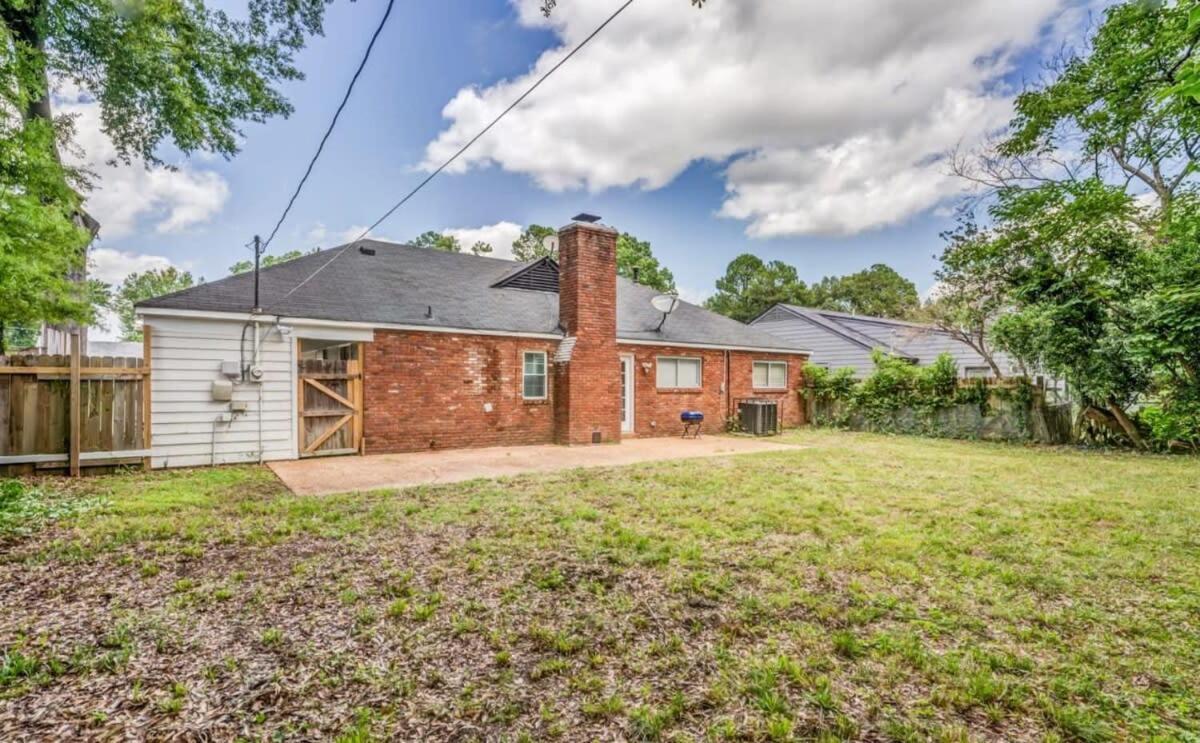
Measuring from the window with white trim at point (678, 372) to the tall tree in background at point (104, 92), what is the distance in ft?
31.3

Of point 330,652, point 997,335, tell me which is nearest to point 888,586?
point 330,652

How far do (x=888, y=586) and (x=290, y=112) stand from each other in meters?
14.2

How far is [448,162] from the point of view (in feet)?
23.6

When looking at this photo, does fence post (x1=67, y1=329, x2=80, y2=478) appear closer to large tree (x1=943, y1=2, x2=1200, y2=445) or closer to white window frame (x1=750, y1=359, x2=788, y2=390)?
white window frame (x1=750, y1=359, x2=788, y2=390)

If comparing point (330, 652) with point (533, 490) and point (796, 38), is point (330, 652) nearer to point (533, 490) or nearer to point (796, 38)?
point (533, 490)

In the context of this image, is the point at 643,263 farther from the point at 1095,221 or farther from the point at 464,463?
the point at 464,463

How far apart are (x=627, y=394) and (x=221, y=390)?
8.00 m

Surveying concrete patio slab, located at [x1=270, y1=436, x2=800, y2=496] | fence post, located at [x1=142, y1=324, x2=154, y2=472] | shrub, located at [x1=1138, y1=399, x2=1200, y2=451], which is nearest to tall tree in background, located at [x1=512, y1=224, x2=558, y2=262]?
concrete patio slab, located at [x1=270, y1=436, x2=800, y2=496]

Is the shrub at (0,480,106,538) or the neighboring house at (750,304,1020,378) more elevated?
the neighboring house at (750,304,1020,378)

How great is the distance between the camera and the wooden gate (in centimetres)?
911

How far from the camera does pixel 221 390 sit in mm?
8258

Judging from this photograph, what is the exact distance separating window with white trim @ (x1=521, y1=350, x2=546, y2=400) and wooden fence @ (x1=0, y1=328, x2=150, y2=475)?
6.09 metres

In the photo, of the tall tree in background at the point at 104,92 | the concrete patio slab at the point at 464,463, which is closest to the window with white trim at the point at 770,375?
the concrete patio slab at the point at 464,463

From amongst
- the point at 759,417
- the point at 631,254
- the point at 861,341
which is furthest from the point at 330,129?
the point at 631,254
